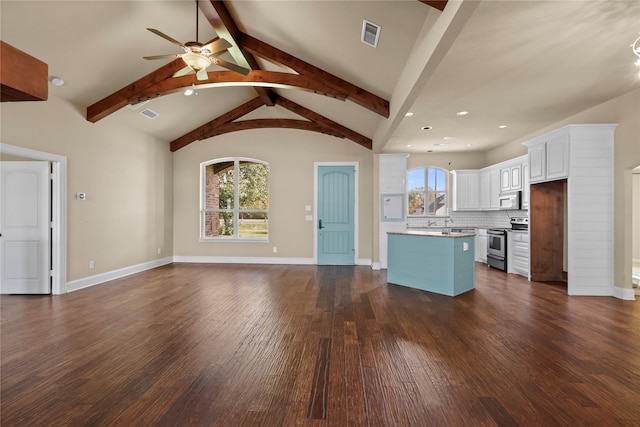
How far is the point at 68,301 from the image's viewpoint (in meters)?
4.68

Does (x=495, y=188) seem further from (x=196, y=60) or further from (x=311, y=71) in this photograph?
(x=196, y=60)

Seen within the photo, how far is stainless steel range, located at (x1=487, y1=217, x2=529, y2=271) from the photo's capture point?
669 centimetres

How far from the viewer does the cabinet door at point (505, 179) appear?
714 cm

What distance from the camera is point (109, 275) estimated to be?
608 centimetres

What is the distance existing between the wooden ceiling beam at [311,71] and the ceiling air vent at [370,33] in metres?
1.24

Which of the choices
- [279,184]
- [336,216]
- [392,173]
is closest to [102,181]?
[279,184]

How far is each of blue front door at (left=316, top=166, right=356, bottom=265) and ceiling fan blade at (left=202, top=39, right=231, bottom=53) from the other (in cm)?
440

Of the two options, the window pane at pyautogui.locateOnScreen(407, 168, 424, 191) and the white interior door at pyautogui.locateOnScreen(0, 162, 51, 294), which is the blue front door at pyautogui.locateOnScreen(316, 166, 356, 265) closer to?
the window pane at pyautogui.locateOnScreen(407, 168, 424, 191)

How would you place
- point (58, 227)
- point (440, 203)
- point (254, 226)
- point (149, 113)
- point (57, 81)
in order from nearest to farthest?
point (57, 81) < point (58, 227) < point (149, 113) < point (254, 226) < point (440, 203)

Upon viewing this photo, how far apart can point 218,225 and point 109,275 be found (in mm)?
2703

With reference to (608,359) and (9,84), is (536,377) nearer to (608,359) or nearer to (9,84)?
(608,359)

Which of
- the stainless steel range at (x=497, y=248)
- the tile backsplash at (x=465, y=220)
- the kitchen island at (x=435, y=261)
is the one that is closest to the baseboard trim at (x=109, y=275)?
the kitchen island at (x=435, y=261)

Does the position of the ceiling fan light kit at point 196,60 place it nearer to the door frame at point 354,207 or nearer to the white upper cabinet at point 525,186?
the door frame at point 354,207

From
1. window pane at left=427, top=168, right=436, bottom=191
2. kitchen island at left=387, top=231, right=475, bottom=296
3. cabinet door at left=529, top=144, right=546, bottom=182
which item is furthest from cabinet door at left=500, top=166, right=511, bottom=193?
kitchen island at left=387, top=231, right=475, bottom=296
